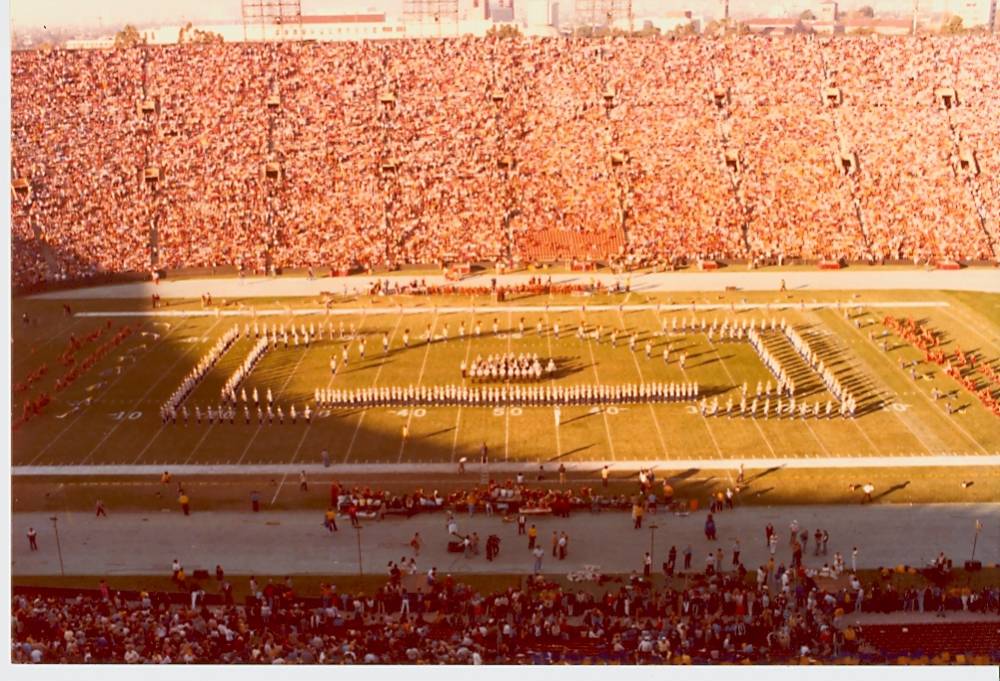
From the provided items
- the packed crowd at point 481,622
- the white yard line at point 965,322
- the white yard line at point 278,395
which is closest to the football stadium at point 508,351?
the packed crowd at point 481,622

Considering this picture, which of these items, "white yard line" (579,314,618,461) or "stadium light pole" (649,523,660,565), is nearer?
"stadium light pole" (649,523,660,565)

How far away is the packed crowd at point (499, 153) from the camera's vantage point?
44.8m

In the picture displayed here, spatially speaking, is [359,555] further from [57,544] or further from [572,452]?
[572,452]

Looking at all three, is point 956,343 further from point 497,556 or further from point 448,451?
point 497,556

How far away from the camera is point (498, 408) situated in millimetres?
28625

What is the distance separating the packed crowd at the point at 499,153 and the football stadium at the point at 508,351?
0.56ft

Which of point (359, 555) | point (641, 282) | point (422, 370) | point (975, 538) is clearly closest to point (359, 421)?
point (422, 370)

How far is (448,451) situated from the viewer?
25.9m

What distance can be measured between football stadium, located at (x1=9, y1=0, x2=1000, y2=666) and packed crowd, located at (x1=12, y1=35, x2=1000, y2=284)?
6.7 inches

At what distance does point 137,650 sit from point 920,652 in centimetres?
1131

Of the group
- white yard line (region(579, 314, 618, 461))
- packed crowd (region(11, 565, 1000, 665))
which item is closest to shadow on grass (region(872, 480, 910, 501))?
packed crowd (region(11, 565, 1000, 665))

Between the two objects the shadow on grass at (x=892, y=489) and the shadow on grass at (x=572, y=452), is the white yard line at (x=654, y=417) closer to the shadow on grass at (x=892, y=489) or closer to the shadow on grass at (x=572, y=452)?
the shadow on grass at (x=572, y=452)

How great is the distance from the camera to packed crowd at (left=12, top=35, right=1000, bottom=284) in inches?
1764

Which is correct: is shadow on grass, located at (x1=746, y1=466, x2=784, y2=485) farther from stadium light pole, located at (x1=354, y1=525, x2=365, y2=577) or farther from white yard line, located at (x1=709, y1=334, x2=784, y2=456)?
stadium light pole, located at (x1=354, y1=525, x2=365, y2=577)
